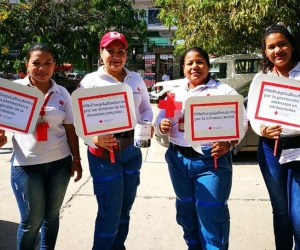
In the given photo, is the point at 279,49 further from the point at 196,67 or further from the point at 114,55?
the point at 114,55

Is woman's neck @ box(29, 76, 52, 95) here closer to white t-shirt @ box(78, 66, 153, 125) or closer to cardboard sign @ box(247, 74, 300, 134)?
white t-shirt @ box(78, 66, 153, 125)

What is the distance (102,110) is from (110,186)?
21.4 inches

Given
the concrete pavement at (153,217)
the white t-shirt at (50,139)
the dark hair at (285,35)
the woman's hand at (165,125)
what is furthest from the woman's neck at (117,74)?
the concrete pavement at (153,217)

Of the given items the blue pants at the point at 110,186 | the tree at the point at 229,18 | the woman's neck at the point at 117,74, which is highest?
the tree at the point at 229,18

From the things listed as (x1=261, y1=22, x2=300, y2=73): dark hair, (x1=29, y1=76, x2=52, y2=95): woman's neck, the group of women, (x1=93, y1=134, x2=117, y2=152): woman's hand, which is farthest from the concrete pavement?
(x1=261, y1=22, x2=300, y2=73): dark hair

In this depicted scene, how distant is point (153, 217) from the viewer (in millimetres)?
3973

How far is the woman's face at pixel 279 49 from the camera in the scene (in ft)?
8.05

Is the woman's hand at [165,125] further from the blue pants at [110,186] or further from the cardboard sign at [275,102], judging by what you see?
the cardboard sign at [275,102]

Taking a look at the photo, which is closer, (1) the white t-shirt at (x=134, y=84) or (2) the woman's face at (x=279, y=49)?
(2) the woman's face at (x=279, y=49)

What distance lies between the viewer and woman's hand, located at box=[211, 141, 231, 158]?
2.40 m

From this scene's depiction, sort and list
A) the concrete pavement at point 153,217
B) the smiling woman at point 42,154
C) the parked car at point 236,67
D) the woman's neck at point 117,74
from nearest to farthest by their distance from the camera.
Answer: the smiling woman at point 42,154 < the woman's neck at point 117,74 < the concrete pavement at point 153,217 < the parked car at point 236,67

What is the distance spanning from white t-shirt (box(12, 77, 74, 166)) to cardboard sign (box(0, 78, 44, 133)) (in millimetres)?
87

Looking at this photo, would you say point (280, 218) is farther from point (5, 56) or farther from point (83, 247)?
point (5, 56)

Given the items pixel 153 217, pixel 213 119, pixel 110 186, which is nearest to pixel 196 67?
pixel 213 119
